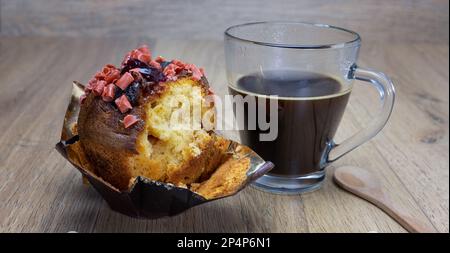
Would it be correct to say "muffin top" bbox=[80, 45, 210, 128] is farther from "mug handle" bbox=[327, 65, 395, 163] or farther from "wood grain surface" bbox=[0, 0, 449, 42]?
"wood grain surface" bbox=[0, 0, 449, 42]

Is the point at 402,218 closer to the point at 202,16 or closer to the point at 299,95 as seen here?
the point at 299,95

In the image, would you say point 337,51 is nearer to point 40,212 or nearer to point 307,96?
point 307,96

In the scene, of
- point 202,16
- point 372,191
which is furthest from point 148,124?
point 202,16

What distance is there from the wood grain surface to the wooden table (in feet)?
0.83

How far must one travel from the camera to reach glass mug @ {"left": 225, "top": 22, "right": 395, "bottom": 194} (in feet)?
2.92

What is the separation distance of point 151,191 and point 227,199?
0.66ft

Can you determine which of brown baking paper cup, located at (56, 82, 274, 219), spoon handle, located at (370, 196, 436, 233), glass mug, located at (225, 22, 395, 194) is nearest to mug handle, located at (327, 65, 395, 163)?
glass mug, located at (225, 22, 395, 194)

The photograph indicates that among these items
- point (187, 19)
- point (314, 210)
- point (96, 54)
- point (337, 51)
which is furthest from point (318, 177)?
point (187, 19)

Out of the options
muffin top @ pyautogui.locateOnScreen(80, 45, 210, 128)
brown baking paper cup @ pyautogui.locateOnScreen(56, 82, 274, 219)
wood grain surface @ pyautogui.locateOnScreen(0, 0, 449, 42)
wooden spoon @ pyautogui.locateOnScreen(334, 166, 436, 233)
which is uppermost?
muffin top @ pyautogui.locateOnScreen(80, 45, 210, 128)

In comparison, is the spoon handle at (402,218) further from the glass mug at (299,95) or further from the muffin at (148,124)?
the muffin at (148,124)

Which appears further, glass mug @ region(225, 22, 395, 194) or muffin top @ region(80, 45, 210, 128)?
glass mug @ region(225, 22, 395, 194)

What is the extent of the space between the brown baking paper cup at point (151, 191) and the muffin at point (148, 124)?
2 centimetres

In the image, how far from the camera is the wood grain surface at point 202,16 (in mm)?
1960

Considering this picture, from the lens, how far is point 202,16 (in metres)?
2.00
